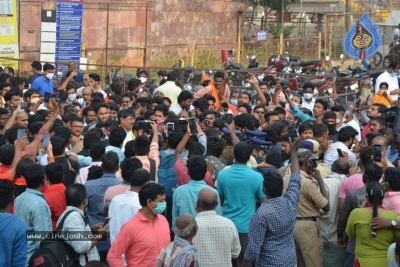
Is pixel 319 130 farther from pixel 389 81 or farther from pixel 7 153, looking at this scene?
pixel 389 81

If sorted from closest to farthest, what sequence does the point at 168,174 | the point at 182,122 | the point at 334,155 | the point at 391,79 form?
the point at 168,174 < the point at 334,155 < the point at 182,122 < the point at 391,79

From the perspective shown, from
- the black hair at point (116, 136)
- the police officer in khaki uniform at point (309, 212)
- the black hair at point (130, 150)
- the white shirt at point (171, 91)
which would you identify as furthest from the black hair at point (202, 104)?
the police officer in khaki uniform at point (309, 212)

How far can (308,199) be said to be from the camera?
29.2 ft

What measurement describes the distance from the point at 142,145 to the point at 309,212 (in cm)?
179

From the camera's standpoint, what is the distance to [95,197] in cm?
864

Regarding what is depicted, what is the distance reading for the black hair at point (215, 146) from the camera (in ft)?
32.4

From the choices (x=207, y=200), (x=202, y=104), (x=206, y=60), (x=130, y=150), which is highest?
(x=206, y=60)

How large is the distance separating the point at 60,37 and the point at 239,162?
40.6 feet

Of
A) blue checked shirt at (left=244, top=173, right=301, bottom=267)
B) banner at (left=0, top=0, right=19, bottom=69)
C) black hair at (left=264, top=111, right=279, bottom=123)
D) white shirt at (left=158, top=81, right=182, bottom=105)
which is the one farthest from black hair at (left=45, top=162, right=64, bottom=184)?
banner at (left=0, top=0, right=19, bottom=69)

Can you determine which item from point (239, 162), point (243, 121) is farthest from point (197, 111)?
point (239, 162)

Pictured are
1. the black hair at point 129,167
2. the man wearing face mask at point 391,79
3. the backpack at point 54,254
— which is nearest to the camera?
the backpack at point 54,254

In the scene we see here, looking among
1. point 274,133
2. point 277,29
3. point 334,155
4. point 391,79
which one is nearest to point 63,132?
point 274,133

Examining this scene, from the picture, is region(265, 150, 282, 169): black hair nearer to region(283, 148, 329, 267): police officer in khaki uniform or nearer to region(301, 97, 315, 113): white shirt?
region(283, 148, 329, 267): police officer in khaki uniform

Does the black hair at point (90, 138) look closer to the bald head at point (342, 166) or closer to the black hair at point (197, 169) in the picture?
the black hair at point (197, 169)
